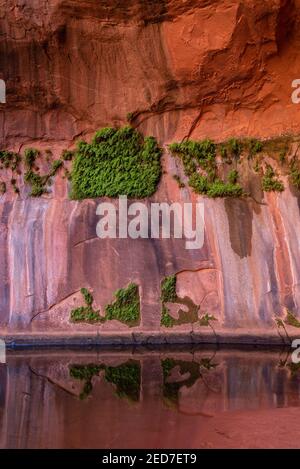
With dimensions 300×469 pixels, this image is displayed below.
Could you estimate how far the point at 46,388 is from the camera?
7711 mm

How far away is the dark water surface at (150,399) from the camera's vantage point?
575cm

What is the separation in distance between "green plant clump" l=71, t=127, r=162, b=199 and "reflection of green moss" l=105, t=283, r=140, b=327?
1.93m

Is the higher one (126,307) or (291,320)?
(126,307)

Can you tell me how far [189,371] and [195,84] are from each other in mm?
5489

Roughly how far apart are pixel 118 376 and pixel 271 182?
16.3ft

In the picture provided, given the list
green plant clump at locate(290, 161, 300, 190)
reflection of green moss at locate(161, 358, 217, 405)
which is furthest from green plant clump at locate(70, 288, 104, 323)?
green plant clump at locate(290, 161, 300, 190)

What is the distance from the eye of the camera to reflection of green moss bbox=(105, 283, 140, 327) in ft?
34.9

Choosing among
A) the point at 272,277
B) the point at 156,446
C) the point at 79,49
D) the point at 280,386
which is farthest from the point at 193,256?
the point at 156,446

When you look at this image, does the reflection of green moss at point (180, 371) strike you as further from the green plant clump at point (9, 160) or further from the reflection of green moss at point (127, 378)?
the green plant clump at point (9, 160)

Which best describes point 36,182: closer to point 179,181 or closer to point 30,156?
point 30,156

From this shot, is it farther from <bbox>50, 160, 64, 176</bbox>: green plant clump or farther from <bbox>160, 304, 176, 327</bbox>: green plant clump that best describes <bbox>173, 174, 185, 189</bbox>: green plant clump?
<bbox>160, 304, 176, 327</bbox>: green plant clump

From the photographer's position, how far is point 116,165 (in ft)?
37.4

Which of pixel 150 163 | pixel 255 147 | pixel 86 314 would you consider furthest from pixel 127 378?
pixel 255 147

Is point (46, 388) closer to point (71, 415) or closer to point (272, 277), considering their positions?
point (71, 415)
